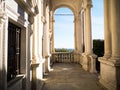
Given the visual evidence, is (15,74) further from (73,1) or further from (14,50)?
(73,1)

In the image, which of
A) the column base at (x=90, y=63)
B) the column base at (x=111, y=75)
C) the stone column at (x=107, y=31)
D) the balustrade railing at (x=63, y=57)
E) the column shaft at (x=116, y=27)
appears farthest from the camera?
the balustrade railing at (x=63, y=57)

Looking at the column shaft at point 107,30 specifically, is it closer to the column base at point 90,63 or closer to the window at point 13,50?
the column base at point 90,63

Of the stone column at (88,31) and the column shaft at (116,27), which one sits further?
the stone column at (88,31)

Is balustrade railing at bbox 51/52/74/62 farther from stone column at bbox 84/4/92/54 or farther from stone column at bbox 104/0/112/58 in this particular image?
stone column at bbox 104/0/112/58

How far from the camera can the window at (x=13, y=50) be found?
4.20m

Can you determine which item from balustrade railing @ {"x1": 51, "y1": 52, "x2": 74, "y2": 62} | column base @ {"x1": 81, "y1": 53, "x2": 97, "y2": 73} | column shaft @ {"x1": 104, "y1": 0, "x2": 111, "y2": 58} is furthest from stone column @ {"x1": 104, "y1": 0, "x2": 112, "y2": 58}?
balustrade railing @ {"x1": 51, "y1": 52, "x2": 74, "y2": 62}

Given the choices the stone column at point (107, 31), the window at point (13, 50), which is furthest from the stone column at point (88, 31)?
the window at point (13, 50)

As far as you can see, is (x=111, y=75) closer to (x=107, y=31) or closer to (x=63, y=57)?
(x=107, y=31)

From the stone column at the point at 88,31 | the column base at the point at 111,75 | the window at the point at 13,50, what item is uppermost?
the stone column at the point at 88,31

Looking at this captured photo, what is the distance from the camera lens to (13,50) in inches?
178

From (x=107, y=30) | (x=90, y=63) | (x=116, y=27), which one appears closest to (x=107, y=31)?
(x=107, y=30)

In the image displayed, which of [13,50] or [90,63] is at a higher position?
[13,50]

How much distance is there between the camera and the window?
4199mm

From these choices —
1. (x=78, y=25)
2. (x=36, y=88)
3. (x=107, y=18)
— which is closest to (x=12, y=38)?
(x=36, y=88)
